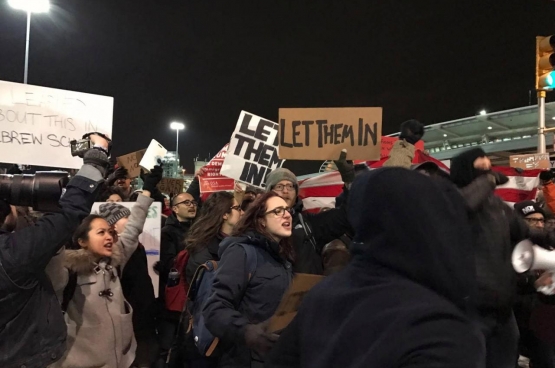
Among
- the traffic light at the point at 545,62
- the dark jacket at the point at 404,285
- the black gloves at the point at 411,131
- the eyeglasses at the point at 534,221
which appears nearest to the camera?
the dark jacket at the point at 404,285

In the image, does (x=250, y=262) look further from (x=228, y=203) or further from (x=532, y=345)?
(x=532, y=345)

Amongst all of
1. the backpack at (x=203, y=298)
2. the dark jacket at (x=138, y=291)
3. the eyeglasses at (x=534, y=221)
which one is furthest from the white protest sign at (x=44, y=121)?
the eyeglasses at (x=534, y=221)

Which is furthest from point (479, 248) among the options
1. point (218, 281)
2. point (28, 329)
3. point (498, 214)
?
point (28, 329)

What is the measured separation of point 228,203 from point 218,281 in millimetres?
1640

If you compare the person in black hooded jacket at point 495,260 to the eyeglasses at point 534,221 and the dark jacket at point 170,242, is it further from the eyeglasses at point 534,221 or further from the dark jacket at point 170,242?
the dark jacket at point 170,242

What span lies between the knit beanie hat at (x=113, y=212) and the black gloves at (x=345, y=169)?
2000 mm

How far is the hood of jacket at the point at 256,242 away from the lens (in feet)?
10.9

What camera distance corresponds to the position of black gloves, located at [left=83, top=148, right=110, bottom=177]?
9.81 feet

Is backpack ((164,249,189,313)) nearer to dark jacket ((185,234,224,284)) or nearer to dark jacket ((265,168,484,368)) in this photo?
dark jacket ((185,234,224,284))

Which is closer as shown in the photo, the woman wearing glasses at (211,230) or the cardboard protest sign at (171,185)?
the woman wearing glasses at (211,230)

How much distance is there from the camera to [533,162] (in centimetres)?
886

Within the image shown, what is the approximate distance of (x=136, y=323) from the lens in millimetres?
4680

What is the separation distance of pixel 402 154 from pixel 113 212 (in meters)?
2.60

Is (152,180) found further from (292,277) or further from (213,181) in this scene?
(213,181)
